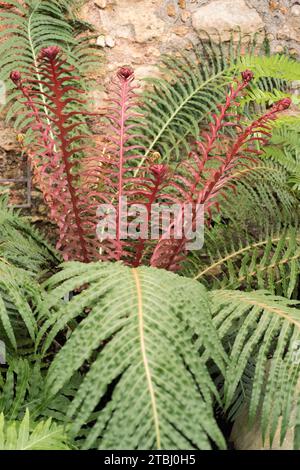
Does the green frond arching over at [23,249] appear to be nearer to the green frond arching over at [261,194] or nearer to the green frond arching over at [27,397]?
the green frond arching over at [27,397]

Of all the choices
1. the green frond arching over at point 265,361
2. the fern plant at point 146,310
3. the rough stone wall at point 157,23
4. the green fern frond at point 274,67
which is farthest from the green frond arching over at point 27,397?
the rough stone wall at point 157,23

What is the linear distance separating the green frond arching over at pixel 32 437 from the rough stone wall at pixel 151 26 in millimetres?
1048

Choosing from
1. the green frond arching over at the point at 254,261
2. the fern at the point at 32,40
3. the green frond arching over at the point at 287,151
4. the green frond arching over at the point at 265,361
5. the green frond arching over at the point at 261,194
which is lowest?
the green frond arching over at the point at 265,361

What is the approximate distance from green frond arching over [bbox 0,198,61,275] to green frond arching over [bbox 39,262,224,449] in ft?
1.45

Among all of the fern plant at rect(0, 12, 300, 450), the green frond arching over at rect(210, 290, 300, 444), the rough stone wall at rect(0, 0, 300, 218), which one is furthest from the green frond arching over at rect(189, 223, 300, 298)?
the rough stone wall at rect(0, 0, 300, 218)

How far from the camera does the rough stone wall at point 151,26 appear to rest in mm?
2068

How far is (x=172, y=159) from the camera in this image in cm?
212

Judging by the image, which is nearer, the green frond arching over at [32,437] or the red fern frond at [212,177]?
the green frond arching over at [32,437]

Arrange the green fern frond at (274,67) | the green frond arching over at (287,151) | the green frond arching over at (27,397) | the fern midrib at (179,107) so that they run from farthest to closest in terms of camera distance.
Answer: the fern midrib at (179,107), the green frond arching over at (287,151), the green fern frond at (274,67), the green frond arching over at (27,397)

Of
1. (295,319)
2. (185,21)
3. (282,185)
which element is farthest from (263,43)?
(295,319)

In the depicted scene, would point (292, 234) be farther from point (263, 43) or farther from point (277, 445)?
point (263, 43)

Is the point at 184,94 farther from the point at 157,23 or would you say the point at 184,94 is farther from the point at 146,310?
the point at 146,310

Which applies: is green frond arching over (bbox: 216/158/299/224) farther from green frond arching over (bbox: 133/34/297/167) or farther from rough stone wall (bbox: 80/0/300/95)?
rough stone wall (bbox: 80/0/300/95)

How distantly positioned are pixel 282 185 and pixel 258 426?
0.81 meters
